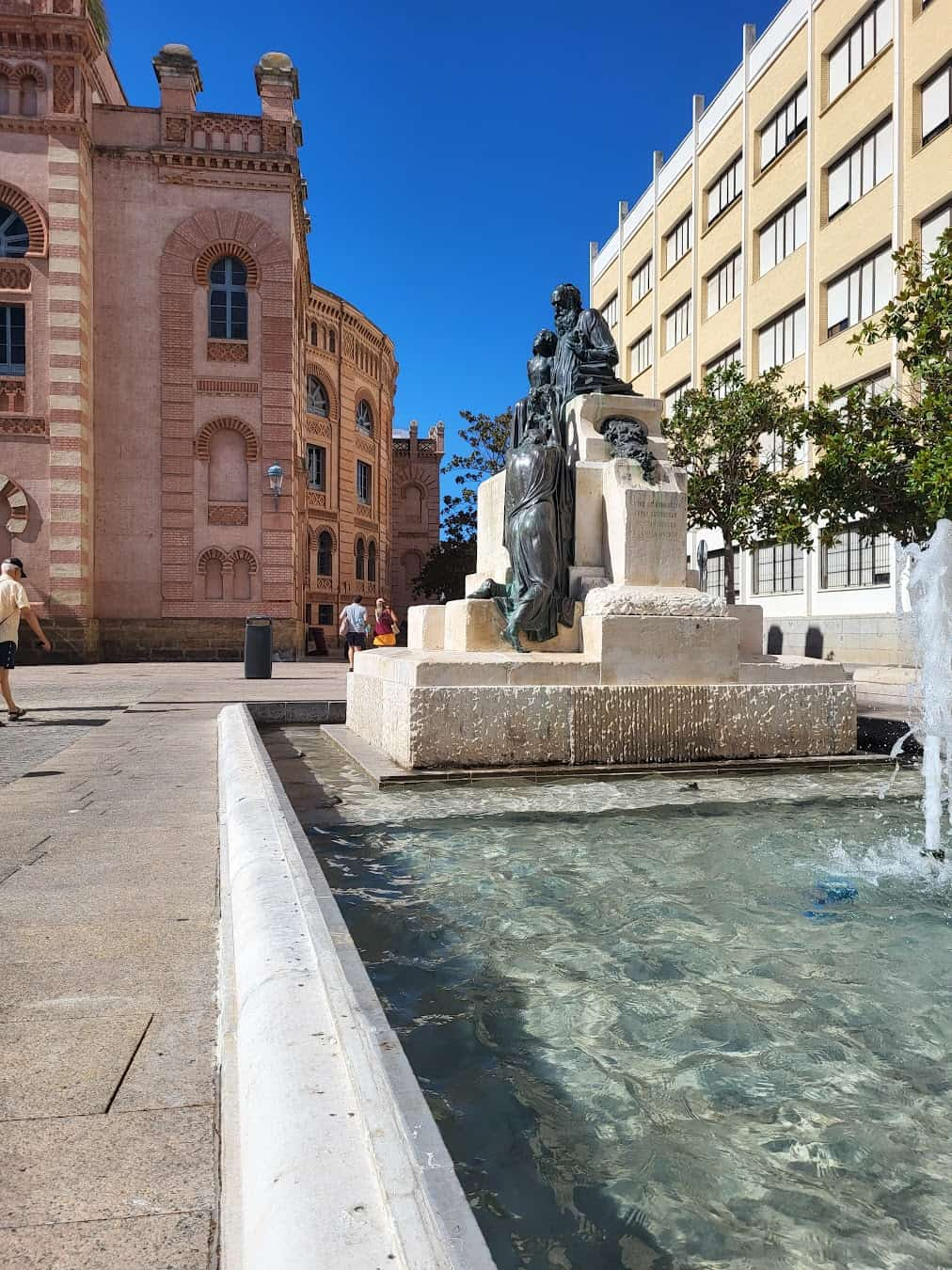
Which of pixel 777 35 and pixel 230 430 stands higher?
pixel 777 35

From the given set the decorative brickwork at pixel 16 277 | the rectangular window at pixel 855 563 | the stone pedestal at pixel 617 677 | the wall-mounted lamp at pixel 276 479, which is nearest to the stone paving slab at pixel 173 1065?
the stone pedestal at pixel 617 677

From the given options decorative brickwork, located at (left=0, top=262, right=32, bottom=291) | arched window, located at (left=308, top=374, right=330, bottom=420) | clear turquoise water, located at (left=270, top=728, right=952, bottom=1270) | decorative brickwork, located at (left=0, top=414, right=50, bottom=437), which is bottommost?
clear turquoise water, located at (left=270, top=728, right=952, bottom=1270)

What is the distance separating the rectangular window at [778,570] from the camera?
22.8 m

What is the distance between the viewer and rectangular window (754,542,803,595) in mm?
22766

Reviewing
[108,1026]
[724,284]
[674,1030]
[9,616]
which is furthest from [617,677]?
[724,284]

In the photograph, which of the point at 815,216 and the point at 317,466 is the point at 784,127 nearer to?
the point at 815,216

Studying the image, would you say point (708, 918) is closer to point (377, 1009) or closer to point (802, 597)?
point (377, 1009)

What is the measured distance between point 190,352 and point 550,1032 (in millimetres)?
24863

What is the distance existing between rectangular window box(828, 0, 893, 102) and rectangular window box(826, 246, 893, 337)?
4.37 metres

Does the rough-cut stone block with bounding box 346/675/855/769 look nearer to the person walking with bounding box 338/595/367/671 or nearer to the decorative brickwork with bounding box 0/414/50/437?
the person walking with bounding box 338/595/367/671

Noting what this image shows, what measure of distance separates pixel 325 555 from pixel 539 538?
31.4 m

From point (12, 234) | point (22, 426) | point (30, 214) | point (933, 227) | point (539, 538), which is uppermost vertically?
point (30, 214)

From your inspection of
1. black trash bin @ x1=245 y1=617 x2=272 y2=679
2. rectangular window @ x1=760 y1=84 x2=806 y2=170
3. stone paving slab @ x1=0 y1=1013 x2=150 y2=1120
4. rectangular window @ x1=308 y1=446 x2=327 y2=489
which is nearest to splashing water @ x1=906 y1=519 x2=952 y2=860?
stone paving slab @ x1=0 y1=1013 x2=150 y2=1120

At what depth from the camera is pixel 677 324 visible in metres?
31.0
